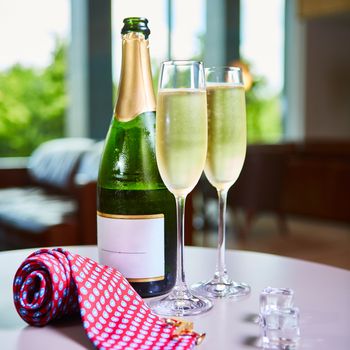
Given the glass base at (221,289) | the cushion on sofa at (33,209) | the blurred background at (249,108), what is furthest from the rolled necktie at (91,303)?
the cushion on sofa at (33,209)

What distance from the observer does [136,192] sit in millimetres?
973

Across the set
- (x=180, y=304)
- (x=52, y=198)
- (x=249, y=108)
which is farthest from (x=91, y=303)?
(x=249, y=108)

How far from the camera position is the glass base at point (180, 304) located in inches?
33.4

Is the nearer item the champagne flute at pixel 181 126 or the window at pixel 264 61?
the champagne flute at pixel 181 126

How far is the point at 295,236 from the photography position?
18.7 ft

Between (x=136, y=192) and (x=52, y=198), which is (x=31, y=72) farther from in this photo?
(x=136, y=192)

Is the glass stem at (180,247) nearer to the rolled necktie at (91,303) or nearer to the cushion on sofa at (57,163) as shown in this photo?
the rolled necktie at (91,303)

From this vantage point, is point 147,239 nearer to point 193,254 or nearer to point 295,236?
point 193,254

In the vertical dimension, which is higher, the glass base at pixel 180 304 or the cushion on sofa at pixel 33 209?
the glass base at pixel 180 304

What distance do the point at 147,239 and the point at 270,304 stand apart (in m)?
0.24

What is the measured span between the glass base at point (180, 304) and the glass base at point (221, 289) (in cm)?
5

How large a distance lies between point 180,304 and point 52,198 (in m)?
3.92

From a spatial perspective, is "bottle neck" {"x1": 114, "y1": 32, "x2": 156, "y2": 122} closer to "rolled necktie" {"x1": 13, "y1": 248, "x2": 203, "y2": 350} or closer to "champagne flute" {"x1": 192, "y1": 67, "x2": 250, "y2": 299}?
"champagne flute" {"x1": 192, "y1": 67, "x2": 250, "y2": 299}

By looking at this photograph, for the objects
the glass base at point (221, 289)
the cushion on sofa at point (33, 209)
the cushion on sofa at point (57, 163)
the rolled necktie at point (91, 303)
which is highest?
the rolled necktie at point (91, 303)
